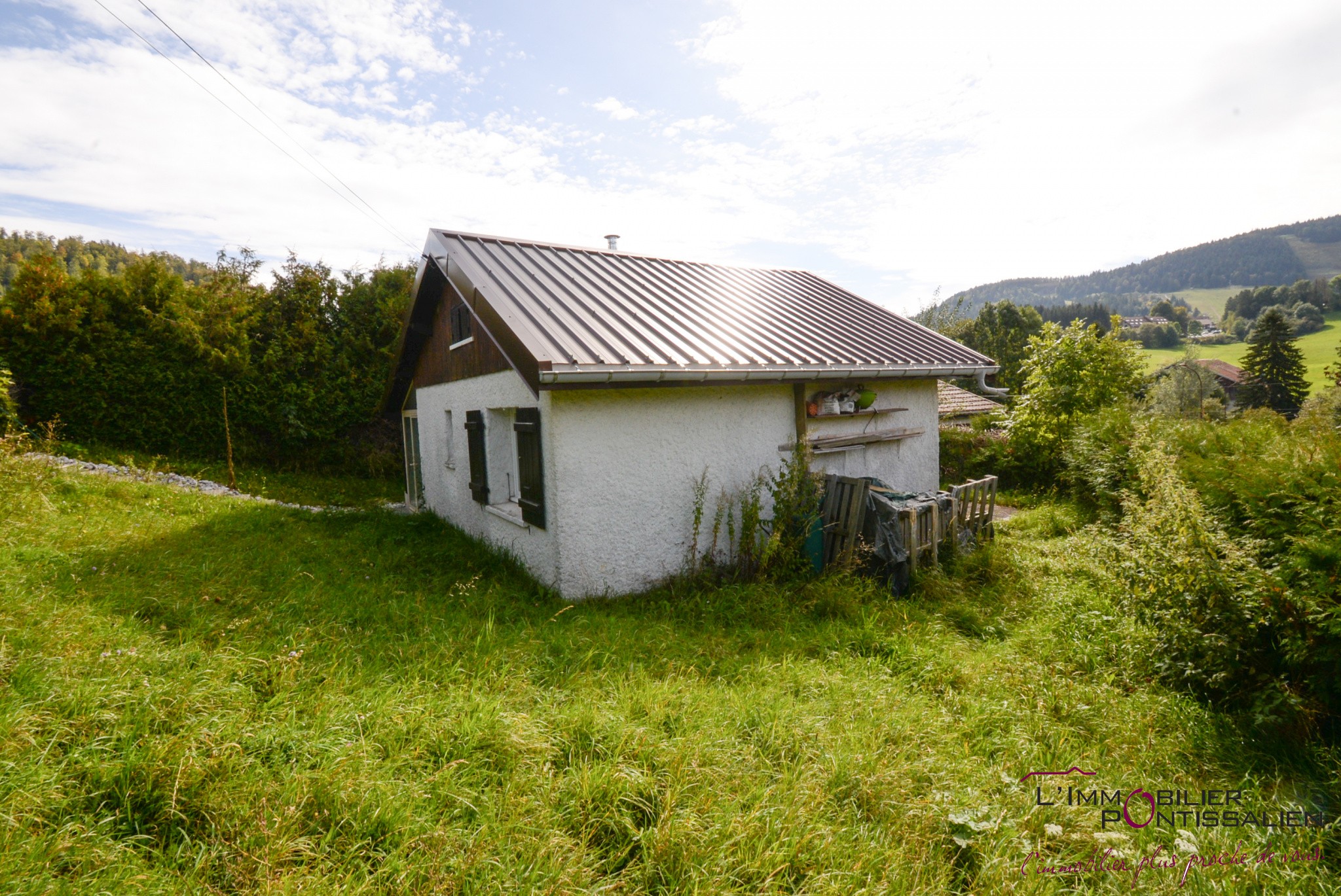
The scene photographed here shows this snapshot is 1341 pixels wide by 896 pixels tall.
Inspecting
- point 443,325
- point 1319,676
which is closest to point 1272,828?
point 1319,676

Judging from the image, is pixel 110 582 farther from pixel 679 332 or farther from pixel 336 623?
pixel 679 332

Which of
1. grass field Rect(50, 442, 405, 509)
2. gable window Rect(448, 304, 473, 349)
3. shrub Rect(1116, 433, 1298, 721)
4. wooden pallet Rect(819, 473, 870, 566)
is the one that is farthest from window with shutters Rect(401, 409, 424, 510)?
shrub Rect(1116, 433, 1298, 721)

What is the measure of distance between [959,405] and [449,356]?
46.7ft

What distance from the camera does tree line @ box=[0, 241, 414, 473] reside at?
12367 mm

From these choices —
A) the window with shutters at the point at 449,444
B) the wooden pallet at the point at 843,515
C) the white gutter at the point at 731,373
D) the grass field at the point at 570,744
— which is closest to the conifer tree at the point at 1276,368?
the white gutter at the point at 731,373

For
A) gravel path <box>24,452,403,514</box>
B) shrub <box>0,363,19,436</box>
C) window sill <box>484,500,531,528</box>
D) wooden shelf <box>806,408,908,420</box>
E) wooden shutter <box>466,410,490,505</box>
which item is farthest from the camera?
shrub <box>0,363,19,436</box>

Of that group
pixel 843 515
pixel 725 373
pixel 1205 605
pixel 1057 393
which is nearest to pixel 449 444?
pixel 725 373

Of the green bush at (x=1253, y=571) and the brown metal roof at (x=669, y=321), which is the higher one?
the brown metal roof at (x=669, y=321)

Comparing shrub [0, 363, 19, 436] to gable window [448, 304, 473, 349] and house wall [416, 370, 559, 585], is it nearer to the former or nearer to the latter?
house wall [416, 370, 559, 585]

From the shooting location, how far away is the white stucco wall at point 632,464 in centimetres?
566

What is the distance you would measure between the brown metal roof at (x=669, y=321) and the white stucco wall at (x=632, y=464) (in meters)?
0.43

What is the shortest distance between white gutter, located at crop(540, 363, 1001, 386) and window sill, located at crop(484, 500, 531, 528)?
190 centimetres

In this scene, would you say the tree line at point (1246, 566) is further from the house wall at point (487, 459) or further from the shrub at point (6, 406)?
the shrub at point (6, 406)

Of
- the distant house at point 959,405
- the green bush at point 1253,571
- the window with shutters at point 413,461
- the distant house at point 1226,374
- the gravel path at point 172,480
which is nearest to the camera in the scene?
the green bush at point 1253,571
